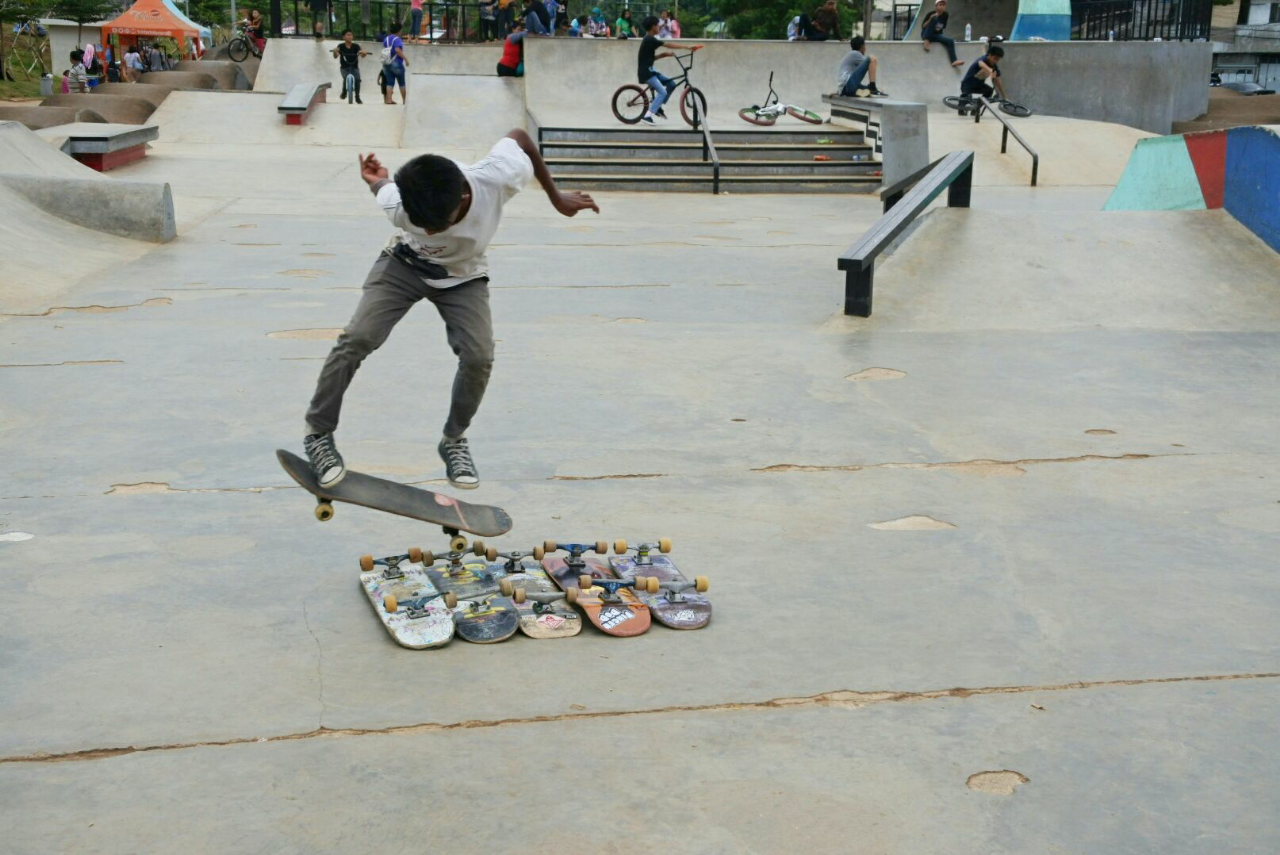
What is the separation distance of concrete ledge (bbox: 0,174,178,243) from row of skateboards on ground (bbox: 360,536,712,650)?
8.79 meters

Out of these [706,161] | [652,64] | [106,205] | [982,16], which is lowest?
[106,205]

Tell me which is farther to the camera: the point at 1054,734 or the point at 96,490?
the point at 96,490

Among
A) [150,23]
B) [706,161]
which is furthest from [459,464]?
[150,23]

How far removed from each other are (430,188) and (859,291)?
210 inches

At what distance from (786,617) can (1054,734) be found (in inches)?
39.7

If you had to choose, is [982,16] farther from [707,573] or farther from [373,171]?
[707,573]

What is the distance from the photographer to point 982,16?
39.4m

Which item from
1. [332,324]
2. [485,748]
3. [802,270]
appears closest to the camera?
[485,748]

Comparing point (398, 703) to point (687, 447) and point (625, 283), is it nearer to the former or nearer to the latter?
point (687, 447)

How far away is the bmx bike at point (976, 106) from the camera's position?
2324 cm

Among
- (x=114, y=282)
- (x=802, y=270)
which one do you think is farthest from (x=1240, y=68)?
(x=114, y=282)

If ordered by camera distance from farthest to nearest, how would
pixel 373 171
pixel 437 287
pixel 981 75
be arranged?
pixel 981 75
pixel 373 171
pixel 437 287

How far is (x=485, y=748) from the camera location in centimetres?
327

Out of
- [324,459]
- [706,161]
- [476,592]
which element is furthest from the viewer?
[706,161]
